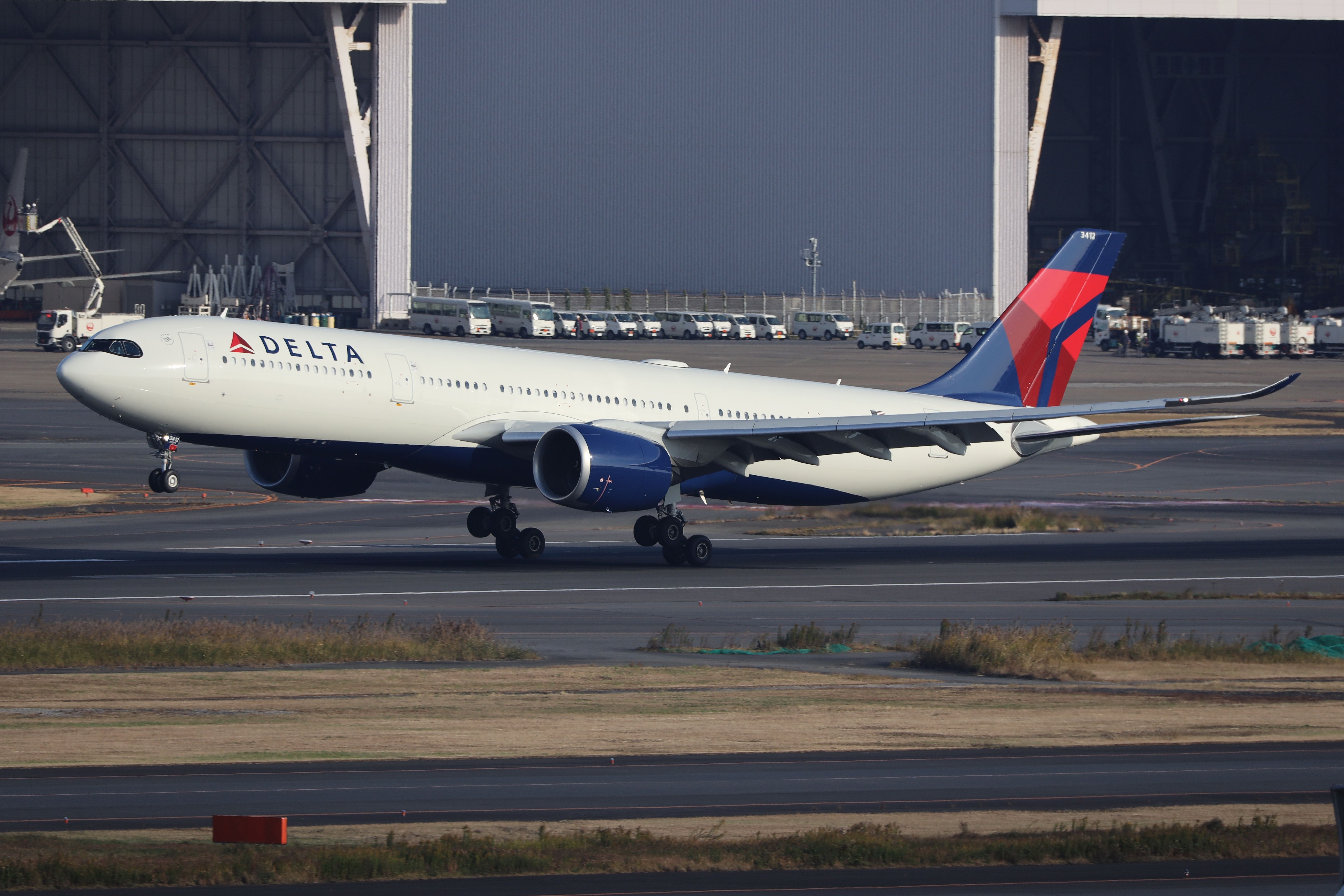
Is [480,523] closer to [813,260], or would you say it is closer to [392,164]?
[392,164]

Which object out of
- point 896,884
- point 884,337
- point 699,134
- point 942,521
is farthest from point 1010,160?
point 896,884

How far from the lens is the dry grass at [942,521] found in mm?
52000

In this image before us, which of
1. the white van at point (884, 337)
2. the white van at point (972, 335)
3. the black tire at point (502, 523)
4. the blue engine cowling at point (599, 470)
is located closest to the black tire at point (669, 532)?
the blue engine cowling at point (599, 470)

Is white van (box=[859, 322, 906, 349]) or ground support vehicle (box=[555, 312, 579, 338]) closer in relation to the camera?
white van (box=[859, 322, 906, 349])

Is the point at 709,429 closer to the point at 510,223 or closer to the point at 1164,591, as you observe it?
the point at 1164,591

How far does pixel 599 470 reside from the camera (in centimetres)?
3819

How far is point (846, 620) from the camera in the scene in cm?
3294

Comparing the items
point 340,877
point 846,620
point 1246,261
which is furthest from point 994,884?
point 1246,261

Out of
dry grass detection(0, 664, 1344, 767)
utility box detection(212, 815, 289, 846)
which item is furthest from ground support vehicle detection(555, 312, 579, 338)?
utility box detection(212, 815, 289, 846)

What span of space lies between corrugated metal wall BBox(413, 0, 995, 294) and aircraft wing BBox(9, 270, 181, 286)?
2445cm

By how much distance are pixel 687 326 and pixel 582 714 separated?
12078 cm

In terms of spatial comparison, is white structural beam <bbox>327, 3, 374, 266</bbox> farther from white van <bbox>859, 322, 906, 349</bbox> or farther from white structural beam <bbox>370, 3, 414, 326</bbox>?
white van <bbox>859, 322, 906, 349</bbox>

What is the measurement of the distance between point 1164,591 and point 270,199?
12627 cm

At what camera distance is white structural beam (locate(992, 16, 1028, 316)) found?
139m
